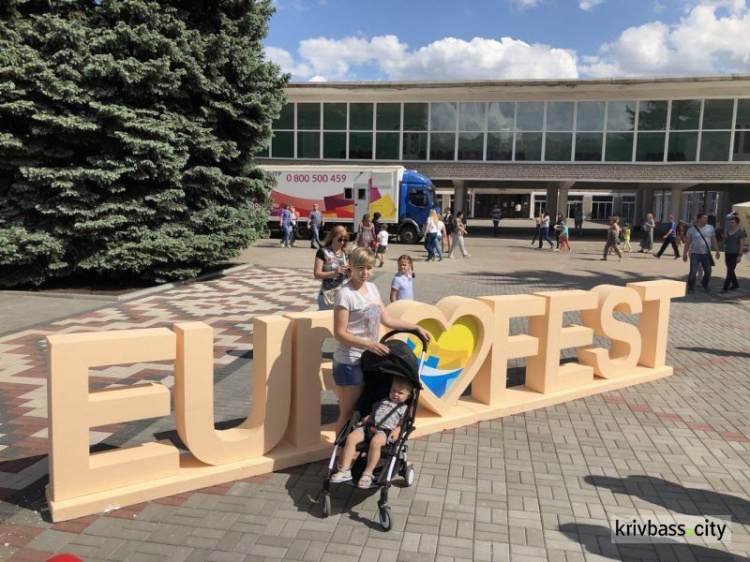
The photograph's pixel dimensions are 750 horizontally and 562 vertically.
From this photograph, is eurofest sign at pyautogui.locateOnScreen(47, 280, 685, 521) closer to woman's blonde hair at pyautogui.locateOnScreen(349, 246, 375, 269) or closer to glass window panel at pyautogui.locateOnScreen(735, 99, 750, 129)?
woman's blonde hair at pyautogui.locateOnScreen(349, 246, 375, 269)

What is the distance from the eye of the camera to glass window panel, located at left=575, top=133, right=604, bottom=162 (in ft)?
98.2

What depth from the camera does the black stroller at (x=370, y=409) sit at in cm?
368

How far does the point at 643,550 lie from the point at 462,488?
120cm

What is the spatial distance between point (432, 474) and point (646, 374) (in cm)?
372

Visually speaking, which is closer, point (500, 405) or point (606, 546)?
point (606, 546)

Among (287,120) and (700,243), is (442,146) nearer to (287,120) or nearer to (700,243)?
(287,120)

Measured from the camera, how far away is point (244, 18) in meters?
13.4

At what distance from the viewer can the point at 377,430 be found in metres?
3.80

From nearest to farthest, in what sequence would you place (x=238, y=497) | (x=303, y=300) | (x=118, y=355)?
(x=118, y=355) → (x=238, y=497) → (x=303, y=300)

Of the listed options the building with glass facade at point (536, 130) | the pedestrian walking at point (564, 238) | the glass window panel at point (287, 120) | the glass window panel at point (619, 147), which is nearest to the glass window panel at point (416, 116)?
the building with glass facade at point (536, 130)

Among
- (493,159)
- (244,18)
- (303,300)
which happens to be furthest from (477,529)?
(493,159)

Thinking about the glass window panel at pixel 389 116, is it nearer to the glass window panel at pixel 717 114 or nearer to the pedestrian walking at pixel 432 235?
the pedestrian walking at pixel 432 235

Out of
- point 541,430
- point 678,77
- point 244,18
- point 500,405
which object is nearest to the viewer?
point 541,430

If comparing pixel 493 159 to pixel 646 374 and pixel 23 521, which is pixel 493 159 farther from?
pixel 23 521
